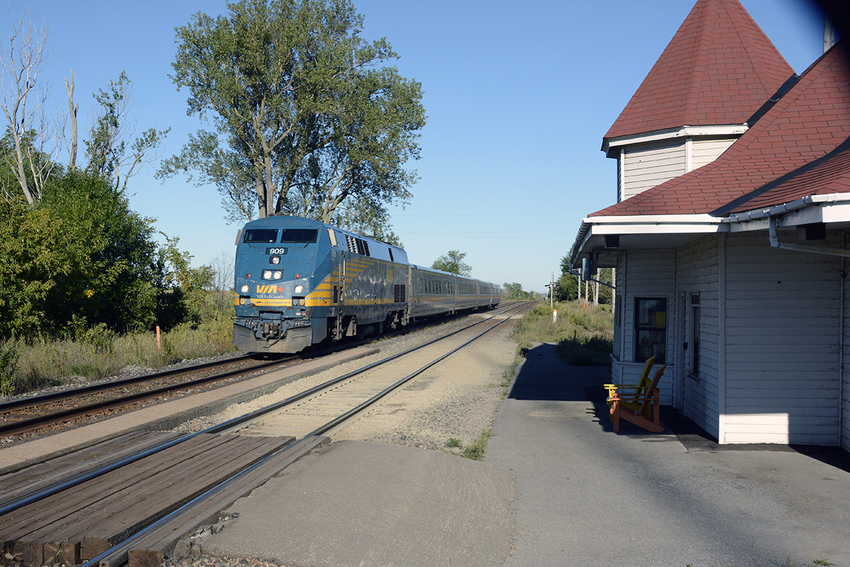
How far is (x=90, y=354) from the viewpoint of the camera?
16.1 meters

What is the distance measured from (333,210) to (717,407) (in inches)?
1281

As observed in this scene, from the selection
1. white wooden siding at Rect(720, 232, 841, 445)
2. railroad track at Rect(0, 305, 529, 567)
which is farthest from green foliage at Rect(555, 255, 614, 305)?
railroad track at Rect(0, 305, 529, 567)

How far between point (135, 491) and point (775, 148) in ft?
29.4

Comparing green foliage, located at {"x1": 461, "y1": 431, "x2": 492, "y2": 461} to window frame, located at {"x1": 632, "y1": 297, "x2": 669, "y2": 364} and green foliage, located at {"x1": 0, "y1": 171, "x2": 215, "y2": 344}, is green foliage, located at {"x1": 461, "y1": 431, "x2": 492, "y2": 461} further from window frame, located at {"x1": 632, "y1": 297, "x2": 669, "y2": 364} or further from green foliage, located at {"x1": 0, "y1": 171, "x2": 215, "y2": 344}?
green foliage, located at {"x1": 0, "y1": 171, "x2": 215, "y2": 344}

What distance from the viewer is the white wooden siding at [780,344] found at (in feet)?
25.6

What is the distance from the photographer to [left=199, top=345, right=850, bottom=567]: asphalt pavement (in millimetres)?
4676

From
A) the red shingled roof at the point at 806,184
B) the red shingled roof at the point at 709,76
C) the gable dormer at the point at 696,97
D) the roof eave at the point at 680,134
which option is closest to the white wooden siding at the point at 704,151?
the gable dormer at the point at 696,97

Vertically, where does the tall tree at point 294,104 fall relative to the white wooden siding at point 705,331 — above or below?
above

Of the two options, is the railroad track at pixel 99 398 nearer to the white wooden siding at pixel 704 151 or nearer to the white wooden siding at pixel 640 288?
the white wooden siding at pixel 640 288

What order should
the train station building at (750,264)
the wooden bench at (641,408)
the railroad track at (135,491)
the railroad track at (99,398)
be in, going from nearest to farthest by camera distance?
the railroad track at (135,491) → the train station building at (750,264) → the wooden bench at (641,408) → the railroad track at (99,398)

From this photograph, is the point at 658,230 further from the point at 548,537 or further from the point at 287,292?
the point at 287,292

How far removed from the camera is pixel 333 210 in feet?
127

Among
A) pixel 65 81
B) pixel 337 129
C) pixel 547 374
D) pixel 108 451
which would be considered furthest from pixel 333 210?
pixel 108 451

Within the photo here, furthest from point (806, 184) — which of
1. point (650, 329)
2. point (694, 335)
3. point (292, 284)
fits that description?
point (292, 284)
